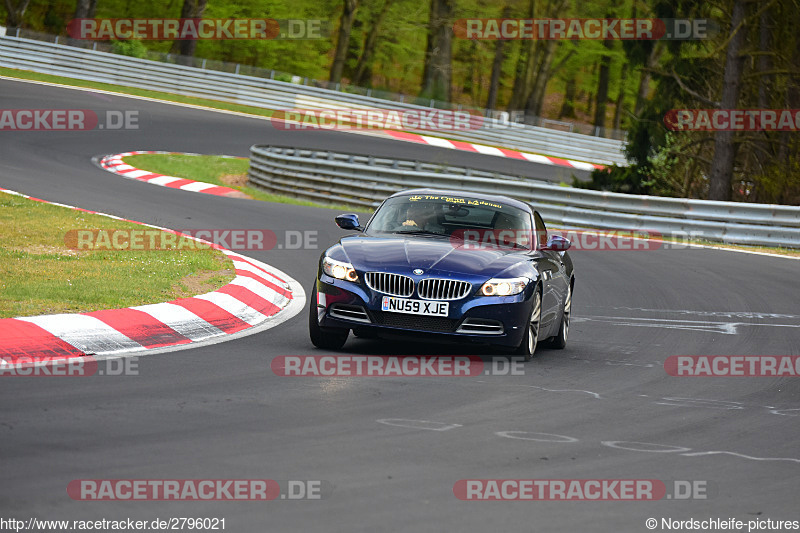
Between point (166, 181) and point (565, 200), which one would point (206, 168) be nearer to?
point (166, 181)

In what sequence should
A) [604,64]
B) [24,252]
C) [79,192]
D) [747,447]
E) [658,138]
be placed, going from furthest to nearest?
[604,64] < [658,138] < [79,192] < [24,252] < [747,447]

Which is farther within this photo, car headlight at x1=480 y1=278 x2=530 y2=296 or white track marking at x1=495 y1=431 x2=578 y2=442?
car headlight at x1=480 y1=278 x2=530 y2=296

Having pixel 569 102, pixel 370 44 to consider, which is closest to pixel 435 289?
pixel 370 44

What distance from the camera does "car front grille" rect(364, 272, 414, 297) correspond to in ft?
29.2

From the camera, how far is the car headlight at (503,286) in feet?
29.5

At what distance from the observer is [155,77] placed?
42.9 meters

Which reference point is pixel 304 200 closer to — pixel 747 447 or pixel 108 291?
pixel 108 291

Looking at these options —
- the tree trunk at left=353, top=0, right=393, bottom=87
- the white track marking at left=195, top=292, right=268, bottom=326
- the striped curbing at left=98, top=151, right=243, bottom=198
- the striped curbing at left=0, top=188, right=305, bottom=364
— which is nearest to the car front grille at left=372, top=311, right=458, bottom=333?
the striped curbing at left=0, top=188, right=305, bottom=364

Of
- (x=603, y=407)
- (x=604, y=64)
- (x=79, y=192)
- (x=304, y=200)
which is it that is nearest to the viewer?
(x=603, y=407)

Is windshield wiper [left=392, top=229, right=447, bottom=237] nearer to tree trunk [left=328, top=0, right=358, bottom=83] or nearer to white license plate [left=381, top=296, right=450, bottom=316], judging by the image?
white license plate [left=381, top=296, right=450, bottom=316]

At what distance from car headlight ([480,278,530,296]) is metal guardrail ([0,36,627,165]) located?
34.6 meters

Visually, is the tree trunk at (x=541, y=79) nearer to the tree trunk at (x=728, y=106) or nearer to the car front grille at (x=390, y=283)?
the tree trunk at (x=728, y=106)

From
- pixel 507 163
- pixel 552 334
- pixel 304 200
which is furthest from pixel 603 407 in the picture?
pixel 507 163

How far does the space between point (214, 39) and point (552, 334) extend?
211 ft
